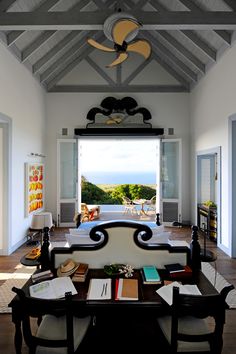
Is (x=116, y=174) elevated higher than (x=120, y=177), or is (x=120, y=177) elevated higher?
(x=116, y=174)

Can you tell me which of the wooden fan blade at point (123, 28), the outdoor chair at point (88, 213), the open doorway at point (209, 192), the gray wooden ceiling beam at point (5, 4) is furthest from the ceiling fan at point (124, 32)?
the outdoor chair at point (88, 213)

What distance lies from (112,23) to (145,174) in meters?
9.65

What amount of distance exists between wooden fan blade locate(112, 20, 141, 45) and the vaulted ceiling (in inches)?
29.7

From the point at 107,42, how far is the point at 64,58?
1470 millimetres

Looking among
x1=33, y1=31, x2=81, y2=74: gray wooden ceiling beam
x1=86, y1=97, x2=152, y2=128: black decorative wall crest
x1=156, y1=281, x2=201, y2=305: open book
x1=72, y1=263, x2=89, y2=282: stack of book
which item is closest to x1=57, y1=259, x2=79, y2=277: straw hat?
x1=72, y1=263, x2=89, y2=282: stack of book

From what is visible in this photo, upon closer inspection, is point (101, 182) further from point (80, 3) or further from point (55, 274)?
point (55, 274)

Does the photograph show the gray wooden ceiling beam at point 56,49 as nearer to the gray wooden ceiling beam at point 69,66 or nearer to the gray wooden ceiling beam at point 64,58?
the gray wooden ceiling beam at point 64,58

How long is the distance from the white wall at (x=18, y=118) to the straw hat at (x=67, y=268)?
3.13m

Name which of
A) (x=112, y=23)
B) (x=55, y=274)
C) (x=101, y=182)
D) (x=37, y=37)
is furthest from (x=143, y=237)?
(x=101, y=182)

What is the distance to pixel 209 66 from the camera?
19.0ft

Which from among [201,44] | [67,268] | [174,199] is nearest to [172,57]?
[201,44]

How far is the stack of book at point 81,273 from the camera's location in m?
1.98

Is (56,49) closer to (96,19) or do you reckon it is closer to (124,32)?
(96,19)

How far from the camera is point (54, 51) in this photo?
591cm
